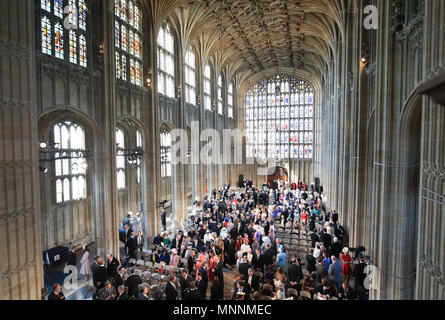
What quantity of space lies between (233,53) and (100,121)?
2061 centimetres

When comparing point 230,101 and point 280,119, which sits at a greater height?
point 230,101

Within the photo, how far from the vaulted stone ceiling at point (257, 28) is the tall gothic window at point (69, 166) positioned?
7.71 meters

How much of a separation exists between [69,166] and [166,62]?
9.19m

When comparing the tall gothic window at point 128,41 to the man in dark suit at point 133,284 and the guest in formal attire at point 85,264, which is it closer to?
the guest in formal attire at point 85,264

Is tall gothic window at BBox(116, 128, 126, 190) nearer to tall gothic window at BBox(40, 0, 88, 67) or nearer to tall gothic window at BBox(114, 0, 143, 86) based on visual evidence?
tall gothic window at BBox(114, 0, 143, 86)

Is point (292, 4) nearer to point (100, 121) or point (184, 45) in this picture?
point (184, 45)

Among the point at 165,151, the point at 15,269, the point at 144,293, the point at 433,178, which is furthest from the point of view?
the point at 165,151

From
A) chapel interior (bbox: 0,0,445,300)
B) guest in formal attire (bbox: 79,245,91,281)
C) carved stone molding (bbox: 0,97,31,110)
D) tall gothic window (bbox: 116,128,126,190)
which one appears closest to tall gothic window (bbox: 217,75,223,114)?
chapel interior (bbox: 0,0,445,300)

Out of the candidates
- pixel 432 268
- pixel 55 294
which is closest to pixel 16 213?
pixel 55 294

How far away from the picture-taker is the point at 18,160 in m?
7.03

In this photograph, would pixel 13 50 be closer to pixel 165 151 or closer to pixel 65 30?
pixel 65 30

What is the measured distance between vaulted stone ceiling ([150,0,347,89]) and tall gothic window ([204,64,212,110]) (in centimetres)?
134

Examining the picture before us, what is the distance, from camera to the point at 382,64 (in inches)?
325

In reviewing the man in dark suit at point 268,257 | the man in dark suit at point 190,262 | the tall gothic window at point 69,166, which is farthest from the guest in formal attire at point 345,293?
the tall gothic window at point 69,166
